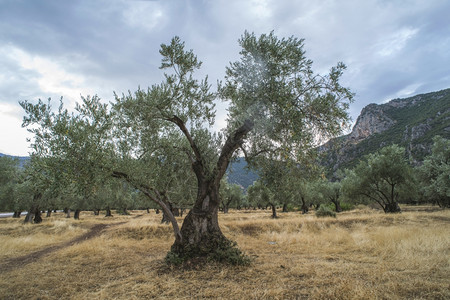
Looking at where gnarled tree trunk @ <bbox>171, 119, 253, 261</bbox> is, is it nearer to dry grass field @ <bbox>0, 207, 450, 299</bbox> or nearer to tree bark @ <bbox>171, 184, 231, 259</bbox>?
tree bark @ <bbox>171, 184, 231, 259</bbox>

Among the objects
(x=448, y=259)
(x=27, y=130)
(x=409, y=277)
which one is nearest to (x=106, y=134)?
(x=27, y=130)

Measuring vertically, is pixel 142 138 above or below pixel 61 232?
above

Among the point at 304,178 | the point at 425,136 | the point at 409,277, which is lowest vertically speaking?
the point at 409,277

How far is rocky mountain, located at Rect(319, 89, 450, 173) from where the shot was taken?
96.9m

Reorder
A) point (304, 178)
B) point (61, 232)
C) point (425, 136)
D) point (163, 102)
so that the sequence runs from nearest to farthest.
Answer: point (163, 102) < point (304, 178) < point (61, 232) < point (425, 136)

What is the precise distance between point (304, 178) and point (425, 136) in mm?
127817

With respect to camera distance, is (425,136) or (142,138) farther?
(425,136)

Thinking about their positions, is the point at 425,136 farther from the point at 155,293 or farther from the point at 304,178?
the point at 155,293

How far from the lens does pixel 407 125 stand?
12794 centimetres

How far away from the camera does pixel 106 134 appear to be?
9.52 meters

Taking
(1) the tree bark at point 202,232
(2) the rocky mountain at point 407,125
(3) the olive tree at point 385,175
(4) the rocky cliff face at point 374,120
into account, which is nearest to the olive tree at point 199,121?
(1) the tree bark at point 202,232

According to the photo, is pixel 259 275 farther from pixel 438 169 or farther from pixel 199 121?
pixel 438 169

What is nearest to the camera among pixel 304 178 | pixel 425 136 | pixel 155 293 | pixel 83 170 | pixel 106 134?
pixel 155 293

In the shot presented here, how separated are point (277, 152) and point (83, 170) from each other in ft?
30.3
